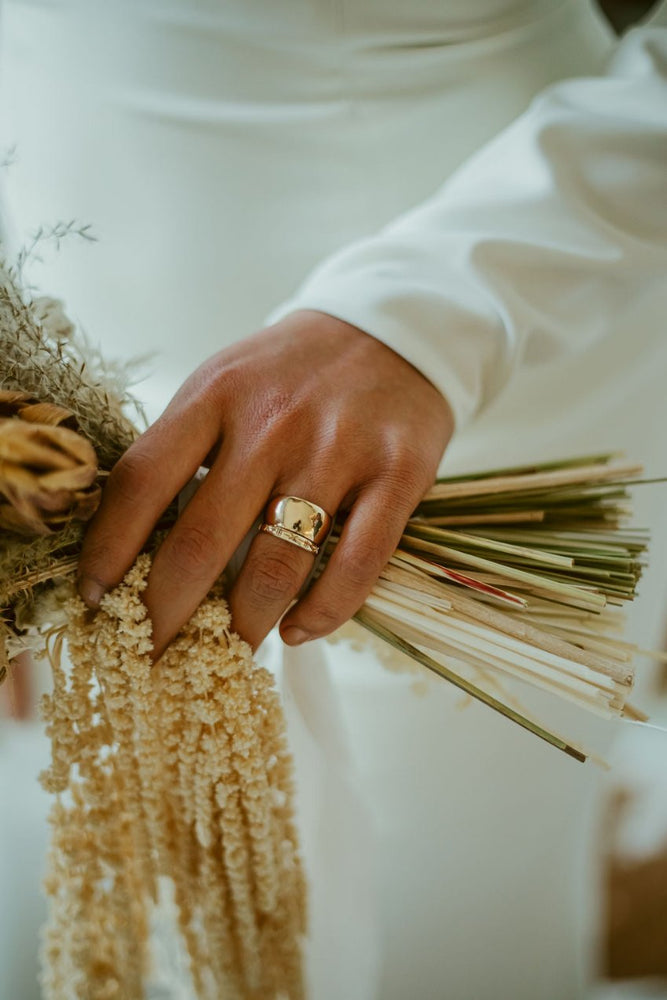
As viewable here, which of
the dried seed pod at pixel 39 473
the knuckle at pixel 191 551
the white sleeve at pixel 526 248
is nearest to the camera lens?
the dried seed pod at pixel 39 473

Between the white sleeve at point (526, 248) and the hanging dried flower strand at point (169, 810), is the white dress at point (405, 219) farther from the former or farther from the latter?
the hanging dried flower strand at point (169, 810)

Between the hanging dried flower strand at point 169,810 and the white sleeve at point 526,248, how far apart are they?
1.00 feet

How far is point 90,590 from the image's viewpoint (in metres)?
0.51

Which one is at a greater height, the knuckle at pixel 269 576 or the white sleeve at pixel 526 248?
the white sleeve at pixel 526 248

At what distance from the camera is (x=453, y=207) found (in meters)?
0.72

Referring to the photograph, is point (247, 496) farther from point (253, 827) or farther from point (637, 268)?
point (637, 268)

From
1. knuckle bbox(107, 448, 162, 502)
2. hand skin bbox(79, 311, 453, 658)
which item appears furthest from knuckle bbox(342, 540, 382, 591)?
knuckle bbox(107, 448, 162, 502)

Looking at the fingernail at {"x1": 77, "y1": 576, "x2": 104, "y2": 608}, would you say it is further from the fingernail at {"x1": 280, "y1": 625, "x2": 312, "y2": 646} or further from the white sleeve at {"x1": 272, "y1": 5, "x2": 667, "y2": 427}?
the white sleeve at {"x1": 272, "y1": 5, "x2": 667, "y2": 427}

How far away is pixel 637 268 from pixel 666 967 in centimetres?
177

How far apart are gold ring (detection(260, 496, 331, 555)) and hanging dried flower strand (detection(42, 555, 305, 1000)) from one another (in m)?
0.07

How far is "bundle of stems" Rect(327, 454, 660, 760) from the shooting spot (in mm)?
549

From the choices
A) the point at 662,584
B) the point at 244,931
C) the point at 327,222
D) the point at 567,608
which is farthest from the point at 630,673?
the point at 327,222

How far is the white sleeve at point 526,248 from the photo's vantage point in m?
0.65

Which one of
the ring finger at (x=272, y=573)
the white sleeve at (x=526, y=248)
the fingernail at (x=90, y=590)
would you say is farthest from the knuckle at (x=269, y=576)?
the white sleeve at (x=526, y=248)
